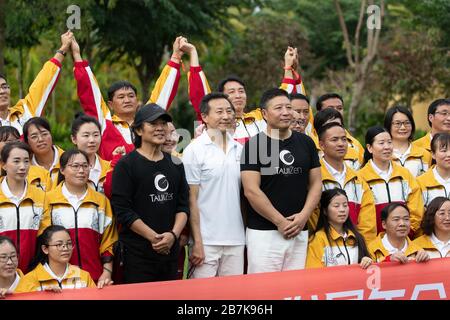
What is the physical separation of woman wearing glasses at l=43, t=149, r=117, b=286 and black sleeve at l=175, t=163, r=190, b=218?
53 centimetres

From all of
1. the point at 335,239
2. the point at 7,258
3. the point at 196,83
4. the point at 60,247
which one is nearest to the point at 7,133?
the point at 60,247

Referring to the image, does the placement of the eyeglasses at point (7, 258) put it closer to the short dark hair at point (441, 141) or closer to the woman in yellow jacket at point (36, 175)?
the woman in yellow jacket at point (36, 175)

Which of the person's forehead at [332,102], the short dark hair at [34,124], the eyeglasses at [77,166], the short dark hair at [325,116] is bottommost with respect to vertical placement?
the eyeglasses at [77,166]

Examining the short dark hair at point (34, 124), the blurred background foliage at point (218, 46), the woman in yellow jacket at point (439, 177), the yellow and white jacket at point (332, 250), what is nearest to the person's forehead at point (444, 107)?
the woman in yellow jacket at point (439, 177)

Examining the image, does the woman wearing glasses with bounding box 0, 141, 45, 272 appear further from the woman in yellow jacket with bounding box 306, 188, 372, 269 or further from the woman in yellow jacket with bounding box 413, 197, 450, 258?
the woman in yellow jacket with bounding box 413, 197, 450, 258

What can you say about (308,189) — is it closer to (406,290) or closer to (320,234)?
(320,234)

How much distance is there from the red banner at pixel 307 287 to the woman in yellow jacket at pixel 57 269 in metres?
0.23

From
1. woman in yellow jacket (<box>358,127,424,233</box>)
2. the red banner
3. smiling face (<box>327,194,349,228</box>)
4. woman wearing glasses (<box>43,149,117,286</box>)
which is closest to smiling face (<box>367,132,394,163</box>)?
woman in yellow jacket (<box>358,127,424,233</box>)

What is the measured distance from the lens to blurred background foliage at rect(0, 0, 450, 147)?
16.4 meters

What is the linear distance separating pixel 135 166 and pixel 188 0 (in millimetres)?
12675

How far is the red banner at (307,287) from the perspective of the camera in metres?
5.37

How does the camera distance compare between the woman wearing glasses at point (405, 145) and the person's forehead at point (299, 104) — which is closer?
the woman wearing glasses at point (405, 145)

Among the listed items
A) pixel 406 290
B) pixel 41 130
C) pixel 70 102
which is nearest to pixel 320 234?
pixel 406 290

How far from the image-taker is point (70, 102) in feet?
87.5
